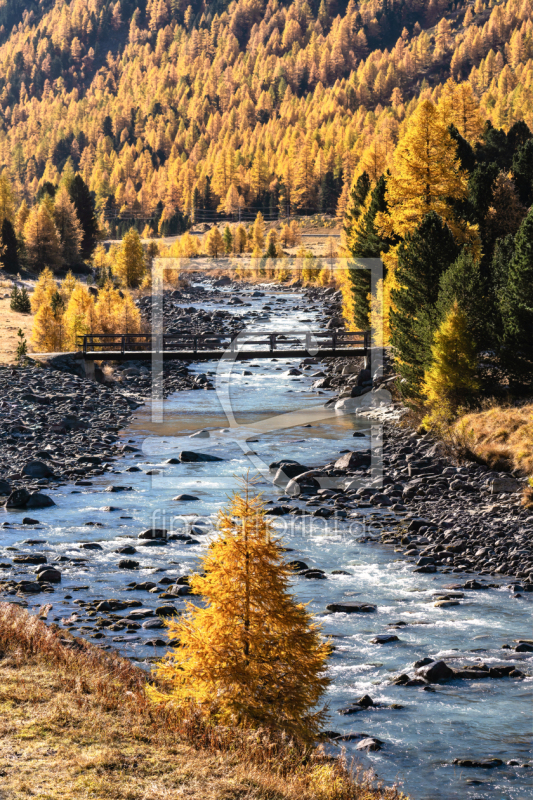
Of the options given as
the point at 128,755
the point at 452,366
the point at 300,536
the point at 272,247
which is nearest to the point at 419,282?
the point at 452,366

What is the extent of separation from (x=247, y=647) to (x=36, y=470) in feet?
66.6

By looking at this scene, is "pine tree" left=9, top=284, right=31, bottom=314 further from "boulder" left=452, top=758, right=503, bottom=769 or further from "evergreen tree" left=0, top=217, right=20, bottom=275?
"boulder" left=452, top=758, right=503, bottom=769

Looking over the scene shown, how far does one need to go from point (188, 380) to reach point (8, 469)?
22981mm

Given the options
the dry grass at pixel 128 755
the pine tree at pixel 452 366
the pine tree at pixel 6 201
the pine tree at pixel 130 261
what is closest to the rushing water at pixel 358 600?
the dry grass at pixel 128 755

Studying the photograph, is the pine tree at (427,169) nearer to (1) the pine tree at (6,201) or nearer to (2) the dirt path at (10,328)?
(2) the dirt path at (10,328)

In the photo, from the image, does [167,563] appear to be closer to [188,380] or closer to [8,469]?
[8,469]

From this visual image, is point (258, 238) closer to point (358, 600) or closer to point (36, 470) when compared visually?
point (36, 470)

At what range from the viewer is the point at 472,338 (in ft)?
101

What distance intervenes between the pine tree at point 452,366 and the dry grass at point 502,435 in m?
1.07

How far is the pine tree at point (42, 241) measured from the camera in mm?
90938

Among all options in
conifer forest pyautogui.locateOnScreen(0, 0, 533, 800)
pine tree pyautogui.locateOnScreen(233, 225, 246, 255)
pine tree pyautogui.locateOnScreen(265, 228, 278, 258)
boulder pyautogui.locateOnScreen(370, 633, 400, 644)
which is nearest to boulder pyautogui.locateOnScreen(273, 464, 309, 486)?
conifer forest pyautogui.locateOnScreen(0, 0, 533, 800)

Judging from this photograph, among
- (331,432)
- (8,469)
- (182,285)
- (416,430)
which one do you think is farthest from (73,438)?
(182,285)

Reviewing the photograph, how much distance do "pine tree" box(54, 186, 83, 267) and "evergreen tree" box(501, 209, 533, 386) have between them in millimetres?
74642

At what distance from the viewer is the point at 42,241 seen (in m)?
91.4
